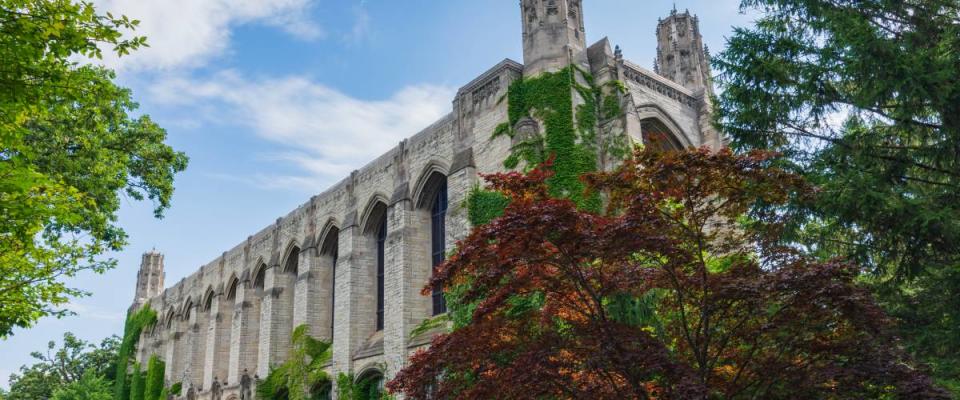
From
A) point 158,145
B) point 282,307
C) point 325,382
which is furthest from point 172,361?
point 158,145

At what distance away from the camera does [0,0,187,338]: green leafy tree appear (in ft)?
30.6

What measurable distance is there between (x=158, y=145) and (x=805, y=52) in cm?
1491

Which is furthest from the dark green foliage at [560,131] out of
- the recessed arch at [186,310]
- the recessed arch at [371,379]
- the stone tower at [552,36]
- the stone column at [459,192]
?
the recessed arch at [186,310]

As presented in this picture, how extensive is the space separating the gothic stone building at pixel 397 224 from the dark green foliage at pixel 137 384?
10.5 meters

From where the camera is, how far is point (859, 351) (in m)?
9.16

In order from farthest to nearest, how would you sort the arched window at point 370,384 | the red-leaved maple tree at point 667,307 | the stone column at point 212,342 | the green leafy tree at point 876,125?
the stone column at point 212,342 → the arched window at point 370,384 → the green leafy tree at point 876,125 → the red-leaved maple tree at point 667,307

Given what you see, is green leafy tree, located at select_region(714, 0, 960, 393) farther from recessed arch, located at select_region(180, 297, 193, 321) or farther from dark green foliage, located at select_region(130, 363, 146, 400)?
dark green foliage, located at select_region(130, 363, 146, 400)

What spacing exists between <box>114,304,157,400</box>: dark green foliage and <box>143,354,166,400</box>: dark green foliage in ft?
9.54

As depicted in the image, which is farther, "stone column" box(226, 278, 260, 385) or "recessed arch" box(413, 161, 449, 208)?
"stone column" box(226, 278, 260, 385)

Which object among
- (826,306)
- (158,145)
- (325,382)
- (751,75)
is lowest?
(826,306)

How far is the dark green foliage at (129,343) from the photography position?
47938 mm

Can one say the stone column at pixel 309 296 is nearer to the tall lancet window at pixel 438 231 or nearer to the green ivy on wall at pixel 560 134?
the tall lancet window at pixel 438 231

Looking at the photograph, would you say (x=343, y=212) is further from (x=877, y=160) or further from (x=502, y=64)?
(x=877, y=160)

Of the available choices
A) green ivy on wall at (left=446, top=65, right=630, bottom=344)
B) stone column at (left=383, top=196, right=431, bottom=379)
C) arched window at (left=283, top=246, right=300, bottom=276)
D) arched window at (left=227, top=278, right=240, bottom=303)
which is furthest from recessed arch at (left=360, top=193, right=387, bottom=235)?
arched window at (left=227, top=278, right=240, bottom=303)
